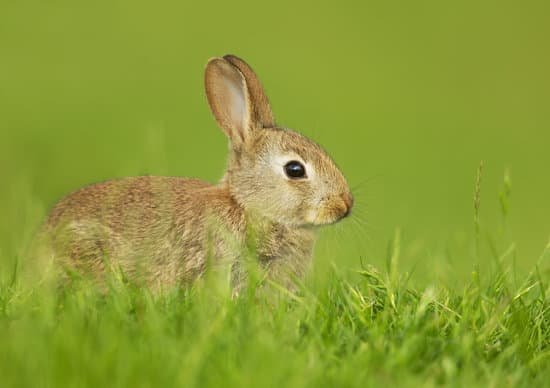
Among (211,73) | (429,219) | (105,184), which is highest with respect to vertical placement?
(211,73)

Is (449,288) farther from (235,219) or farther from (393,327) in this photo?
(235,219)

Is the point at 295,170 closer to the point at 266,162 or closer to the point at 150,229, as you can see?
the point at 266,162

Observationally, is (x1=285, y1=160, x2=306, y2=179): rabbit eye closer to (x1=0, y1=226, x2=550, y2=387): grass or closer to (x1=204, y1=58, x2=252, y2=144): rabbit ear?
(x1=204, y1=58, x2=252, y2=144): rabbit ear

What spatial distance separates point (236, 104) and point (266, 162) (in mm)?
531

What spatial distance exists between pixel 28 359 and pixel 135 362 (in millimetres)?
401

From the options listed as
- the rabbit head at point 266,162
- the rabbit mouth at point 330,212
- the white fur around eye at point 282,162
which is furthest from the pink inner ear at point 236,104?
the rabbit mouth at point 330,212

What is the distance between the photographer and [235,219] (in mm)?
5590

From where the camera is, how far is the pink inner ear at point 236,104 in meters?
6.09

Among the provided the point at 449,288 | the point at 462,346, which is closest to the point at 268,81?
the point at 449,288

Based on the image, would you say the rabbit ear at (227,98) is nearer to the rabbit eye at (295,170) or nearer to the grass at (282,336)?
the rabbit eye at (295,170)

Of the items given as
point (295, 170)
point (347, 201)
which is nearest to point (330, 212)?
point (347, 201)

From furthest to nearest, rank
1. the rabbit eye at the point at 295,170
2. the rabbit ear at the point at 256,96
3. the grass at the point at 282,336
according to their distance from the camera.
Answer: the rabbit ear at the point at 256,96, the rabbit eye at the point at 295,170, the grass at the point at 282,336

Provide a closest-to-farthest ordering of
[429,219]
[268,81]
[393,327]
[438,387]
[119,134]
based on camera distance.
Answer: [438,387]
[393,327]
[429,219]
[119,134]
[268,81]

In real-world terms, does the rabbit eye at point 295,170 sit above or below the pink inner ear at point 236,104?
below
